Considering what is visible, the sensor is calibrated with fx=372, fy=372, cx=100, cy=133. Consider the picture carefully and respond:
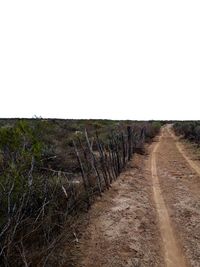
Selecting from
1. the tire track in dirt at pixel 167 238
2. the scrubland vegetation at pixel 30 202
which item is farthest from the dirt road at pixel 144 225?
the scrubland vegetation at pixel 30 202

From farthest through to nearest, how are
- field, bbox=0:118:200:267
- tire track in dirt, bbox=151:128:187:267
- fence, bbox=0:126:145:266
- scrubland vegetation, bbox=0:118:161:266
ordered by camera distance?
tire track in dirt, bbox=151:128:187:267 < field, bbox=0:118:200:267 < scrubland vegetation, bbox=0:118:161:266 < fence, bbox=0:126:145:266

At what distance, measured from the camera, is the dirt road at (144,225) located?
659 centimetres

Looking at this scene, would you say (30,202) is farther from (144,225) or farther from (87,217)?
(144,225)

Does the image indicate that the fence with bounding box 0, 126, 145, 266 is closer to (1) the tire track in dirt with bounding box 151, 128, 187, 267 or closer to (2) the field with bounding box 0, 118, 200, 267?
(2) the field with bounding box 0, 118, 200, 267

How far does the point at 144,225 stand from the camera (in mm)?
8156

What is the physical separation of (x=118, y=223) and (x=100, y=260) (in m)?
1.80

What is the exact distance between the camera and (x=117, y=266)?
623 centimetres

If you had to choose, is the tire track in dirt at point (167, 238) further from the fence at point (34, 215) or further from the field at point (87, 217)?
the fence at point (34, 215)

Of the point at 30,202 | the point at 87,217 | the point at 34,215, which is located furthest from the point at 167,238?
the point at 30,202

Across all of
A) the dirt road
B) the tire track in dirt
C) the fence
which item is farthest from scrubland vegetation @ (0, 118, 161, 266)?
the tire track in dirt

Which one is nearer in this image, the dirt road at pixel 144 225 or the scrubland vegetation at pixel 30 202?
the scrubland vegetation at pixel 30 202

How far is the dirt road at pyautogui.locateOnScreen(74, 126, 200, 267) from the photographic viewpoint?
6590mm

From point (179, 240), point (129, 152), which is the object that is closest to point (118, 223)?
point (179, 240)

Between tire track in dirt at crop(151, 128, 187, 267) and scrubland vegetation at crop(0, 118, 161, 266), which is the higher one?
scrubland vegetation at crop(0, 118, 161, 266)
